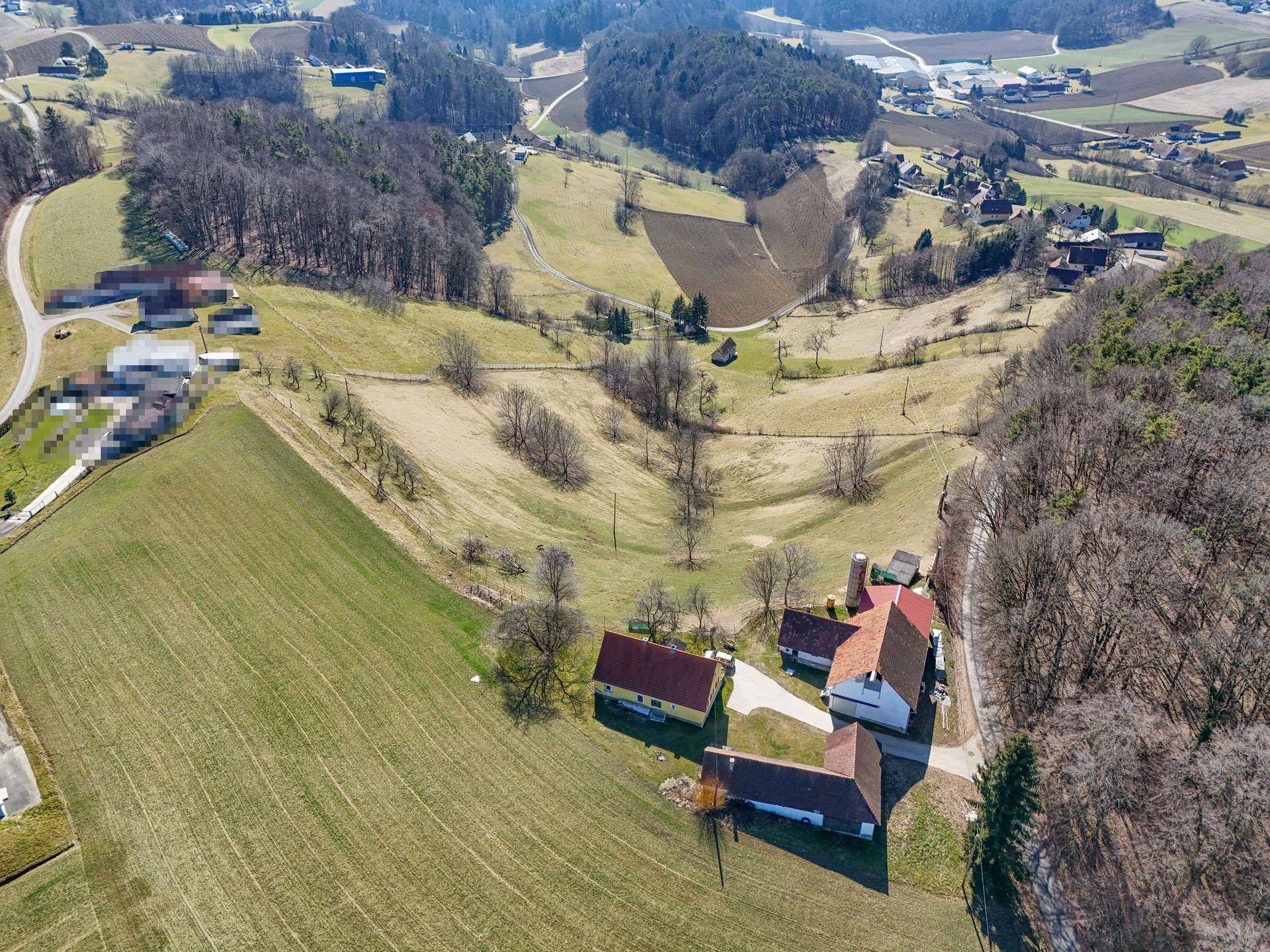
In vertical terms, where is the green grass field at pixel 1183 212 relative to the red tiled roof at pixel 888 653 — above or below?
above

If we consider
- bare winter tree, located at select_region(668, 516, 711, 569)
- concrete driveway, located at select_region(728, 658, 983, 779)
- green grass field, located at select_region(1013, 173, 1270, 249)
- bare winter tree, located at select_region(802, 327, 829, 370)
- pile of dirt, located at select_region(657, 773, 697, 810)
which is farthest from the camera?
green grass field, located at select_region(1013, 173, 1270, 249)

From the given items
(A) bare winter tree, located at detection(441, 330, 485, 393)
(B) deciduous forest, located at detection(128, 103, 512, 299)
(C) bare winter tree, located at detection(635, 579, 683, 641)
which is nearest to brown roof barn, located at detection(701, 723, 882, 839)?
(C) bare winter tree, located at detection(635, 579, 683, 641)

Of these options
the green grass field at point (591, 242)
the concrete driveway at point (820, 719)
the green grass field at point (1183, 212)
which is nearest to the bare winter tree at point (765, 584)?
the concrete driveway at point (820, 719)

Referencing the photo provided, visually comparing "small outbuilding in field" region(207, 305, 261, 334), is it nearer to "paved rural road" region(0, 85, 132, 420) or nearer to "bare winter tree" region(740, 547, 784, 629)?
"paved rural road" region(0, 85, 132, 420)

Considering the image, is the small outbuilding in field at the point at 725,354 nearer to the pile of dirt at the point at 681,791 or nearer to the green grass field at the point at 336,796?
the green grass field at the point at 336,796

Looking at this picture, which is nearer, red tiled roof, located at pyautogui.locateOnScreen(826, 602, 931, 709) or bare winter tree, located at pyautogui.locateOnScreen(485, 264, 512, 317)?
red tiled roof, located at pyautogui.locateOnScreen(826, 602, 931, 709)

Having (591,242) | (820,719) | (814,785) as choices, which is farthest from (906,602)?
(591,242)
